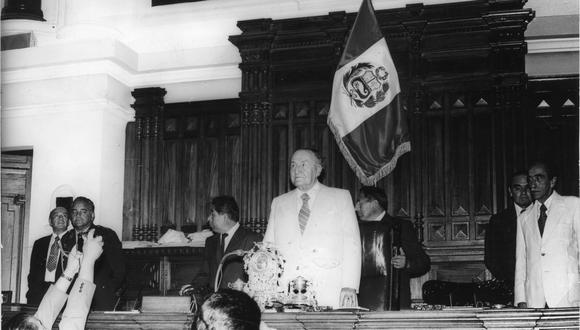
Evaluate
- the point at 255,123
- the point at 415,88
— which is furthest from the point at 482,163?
the point at 255,123

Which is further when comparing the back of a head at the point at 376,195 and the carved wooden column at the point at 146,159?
the carved wooden column at the point at 146,159

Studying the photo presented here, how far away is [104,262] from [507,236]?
2.65 meters

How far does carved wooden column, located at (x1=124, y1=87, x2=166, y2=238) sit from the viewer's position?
787cm

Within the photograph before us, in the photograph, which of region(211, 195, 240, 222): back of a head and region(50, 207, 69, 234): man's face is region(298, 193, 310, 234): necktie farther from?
region(50, 207, 69, 234): man's face

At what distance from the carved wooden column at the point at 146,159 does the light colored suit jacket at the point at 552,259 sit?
12.9 ft

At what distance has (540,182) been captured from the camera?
4816 mm

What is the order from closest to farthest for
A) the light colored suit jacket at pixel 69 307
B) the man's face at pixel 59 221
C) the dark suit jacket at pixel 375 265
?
the light colored suit jacket at pixel 69 307 → the dark suit jacket at pixel 375 265 → the man's face at pixel 59 221

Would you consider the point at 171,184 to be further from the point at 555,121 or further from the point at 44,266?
the point at 555,121

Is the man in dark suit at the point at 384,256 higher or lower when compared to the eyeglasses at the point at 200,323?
higher

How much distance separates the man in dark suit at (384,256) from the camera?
16.0 feet

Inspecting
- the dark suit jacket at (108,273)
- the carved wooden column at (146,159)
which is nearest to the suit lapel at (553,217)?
the dark suit jacket at (108,273)

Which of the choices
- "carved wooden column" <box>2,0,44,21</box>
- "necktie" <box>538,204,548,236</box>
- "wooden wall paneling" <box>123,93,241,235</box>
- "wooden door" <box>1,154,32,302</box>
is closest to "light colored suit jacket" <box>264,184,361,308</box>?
"necktie" <box>538,204,548,236</box>

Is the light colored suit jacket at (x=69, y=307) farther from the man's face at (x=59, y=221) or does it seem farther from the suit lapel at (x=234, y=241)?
the man's face at (x=59, y=221)

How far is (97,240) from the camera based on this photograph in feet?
14.1
